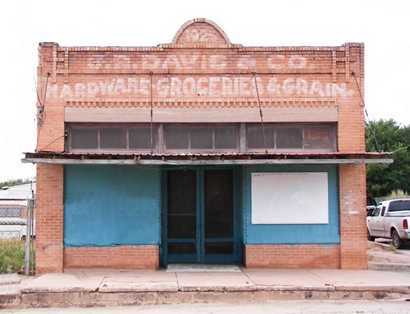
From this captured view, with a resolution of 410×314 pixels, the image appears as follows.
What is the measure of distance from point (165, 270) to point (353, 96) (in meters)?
5.99

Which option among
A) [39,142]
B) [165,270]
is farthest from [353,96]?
[39,142]

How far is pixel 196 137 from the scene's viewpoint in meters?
15.7

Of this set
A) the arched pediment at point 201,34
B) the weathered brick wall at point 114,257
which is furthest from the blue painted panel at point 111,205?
the arched pediment at point 201,34

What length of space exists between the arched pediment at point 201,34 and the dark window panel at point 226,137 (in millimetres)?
1999

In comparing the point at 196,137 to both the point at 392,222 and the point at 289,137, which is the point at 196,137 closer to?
the point at 289,137

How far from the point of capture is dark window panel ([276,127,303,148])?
51.8ft

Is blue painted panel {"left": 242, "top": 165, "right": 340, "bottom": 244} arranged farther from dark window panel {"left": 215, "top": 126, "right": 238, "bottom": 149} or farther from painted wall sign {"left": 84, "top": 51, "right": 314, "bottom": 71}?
painted wall sign {"left": 84, "top": 51, "right": 314, "bottom": 71}

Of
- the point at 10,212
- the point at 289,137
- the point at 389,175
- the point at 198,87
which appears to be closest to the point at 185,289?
the point at 289,137

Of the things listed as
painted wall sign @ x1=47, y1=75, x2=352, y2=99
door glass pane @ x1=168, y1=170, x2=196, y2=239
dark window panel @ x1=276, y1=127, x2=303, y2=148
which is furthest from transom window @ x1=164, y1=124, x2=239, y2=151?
dark window panel @ x1=276, y1=127, x2=303, y2=148

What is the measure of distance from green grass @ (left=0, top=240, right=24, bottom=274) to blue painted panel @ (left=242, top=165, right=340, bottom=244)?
17.8ft

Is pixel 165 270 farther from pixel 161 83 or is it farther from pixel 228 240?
pixel 161 83

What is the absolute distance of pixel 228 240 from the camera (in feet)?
53.4

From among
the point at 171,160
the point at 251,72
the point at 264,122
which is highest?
the point at 251,72

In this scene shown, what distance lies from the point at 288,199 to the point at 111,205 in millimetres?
4154
